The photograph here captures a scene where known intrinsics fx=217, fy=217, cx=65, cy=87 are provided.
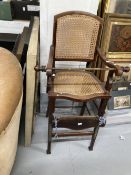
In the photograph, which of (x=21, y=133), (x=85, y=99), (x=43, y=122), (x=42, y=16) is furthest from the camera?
(x=43, y=122)

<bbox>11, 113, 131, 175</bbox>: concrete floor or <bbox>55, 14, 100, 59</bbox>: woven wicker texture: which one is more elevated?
<bbox>55, 14, 100, 59</bbox>: woven wicker texture

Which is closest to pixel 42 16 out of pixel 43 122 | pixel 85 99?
pixel 85 99

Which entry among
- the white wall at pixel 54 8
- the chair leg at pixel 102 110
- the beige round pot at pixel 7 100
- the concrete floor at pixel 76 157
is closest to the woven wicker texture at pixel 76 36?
the white wall at pixel 54 8

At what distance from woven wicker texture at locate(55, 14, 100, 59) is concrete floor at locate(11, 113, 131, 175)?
718 mm

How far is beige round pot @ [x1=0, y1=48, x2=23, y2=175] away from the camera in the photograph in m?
0.98

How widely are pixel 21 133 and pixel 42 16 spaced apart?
39.5 inches

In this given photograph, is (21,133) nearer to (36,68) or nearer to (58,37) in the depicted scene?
(36,68)

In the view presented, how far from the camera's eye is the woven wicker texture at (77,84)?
61.4 inches

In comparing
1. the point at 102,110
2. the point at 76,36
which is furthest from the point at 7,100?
the point at 76,36

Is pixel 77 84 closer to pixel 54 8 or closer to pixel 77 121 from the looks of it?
pixel 77 121

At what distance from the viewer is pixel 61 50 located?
5.83 feet

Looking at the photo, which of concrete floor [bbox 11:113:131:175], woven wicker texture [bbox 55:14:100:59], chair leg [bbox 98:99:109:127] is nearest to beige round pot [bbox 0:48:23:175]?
concrete floor [bbox 11:113:131:175]

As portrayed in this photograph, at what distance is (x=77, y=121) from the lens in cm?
163

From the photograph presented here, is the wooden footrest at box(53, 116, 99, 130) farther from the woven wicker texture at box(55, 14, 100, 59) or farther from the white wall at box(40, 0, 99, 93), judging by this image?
the white wall at box(40, 0, 99, 93)
